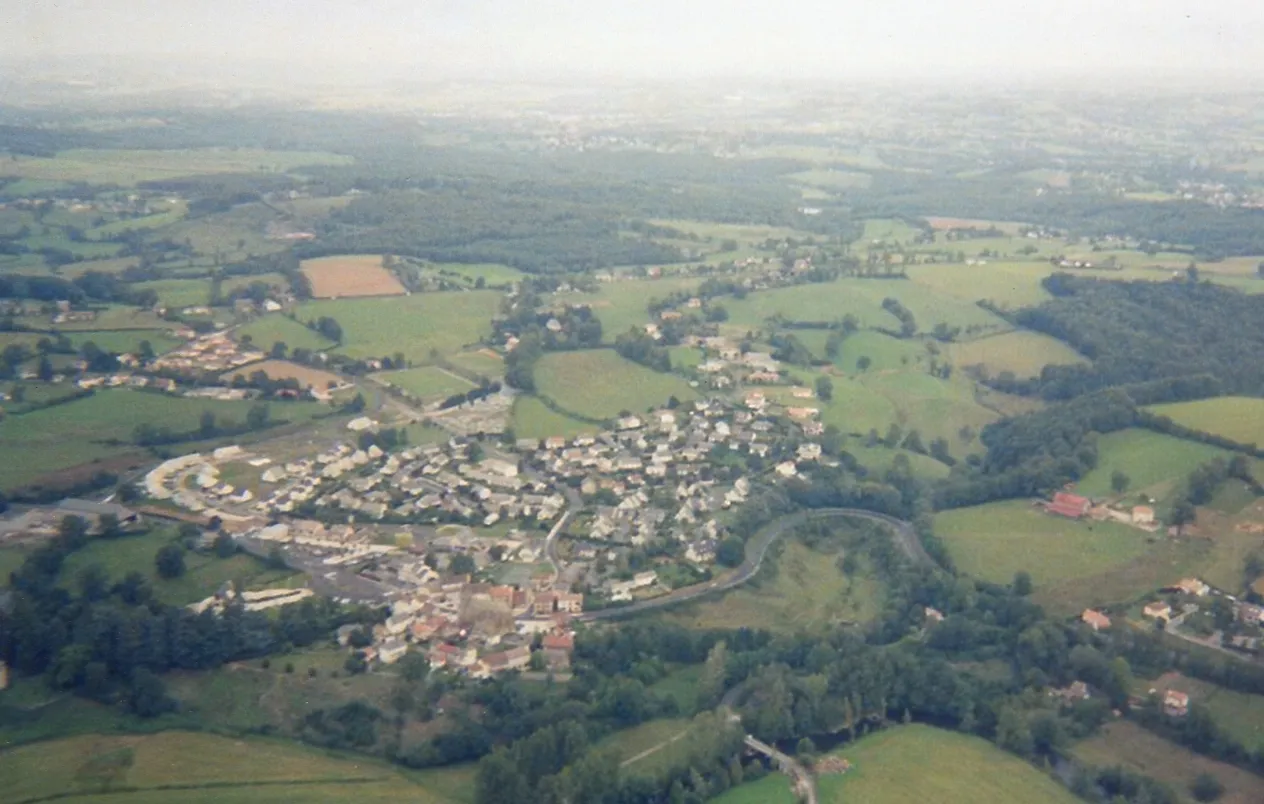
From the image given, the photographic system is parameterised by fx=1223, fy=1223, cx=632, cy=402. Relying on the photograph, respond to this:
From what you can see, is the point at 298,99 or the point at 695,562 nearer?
the point at 695,562

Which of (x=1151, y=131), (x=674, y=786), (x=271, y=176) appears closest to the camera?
(x=674, y=786)

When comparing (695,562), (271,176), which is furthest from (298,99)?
(695,562)

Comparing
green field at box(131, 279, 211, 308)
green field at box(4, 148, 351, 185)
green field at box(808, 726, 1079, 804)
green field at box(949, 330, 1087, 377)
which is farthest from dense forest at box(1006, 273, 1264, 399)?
green field at box(4, 148, 351, 185)

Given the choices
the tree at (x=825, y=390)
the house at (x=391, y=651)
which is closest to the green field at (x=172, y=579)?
the house at (x=391, y=651)

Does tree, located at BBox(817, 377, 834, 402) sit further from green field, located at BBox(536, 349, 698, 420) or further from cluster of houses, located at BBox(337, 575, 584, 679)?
cluster of houses, located at BBox(337, 575, 584, 679)

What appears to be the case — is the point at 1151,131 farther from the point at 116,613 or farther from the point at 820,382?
the point at 116,613

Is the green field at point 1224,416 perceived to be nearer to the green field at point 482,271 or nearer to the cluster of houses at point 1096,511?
the cluster of houses at point 1096,511
